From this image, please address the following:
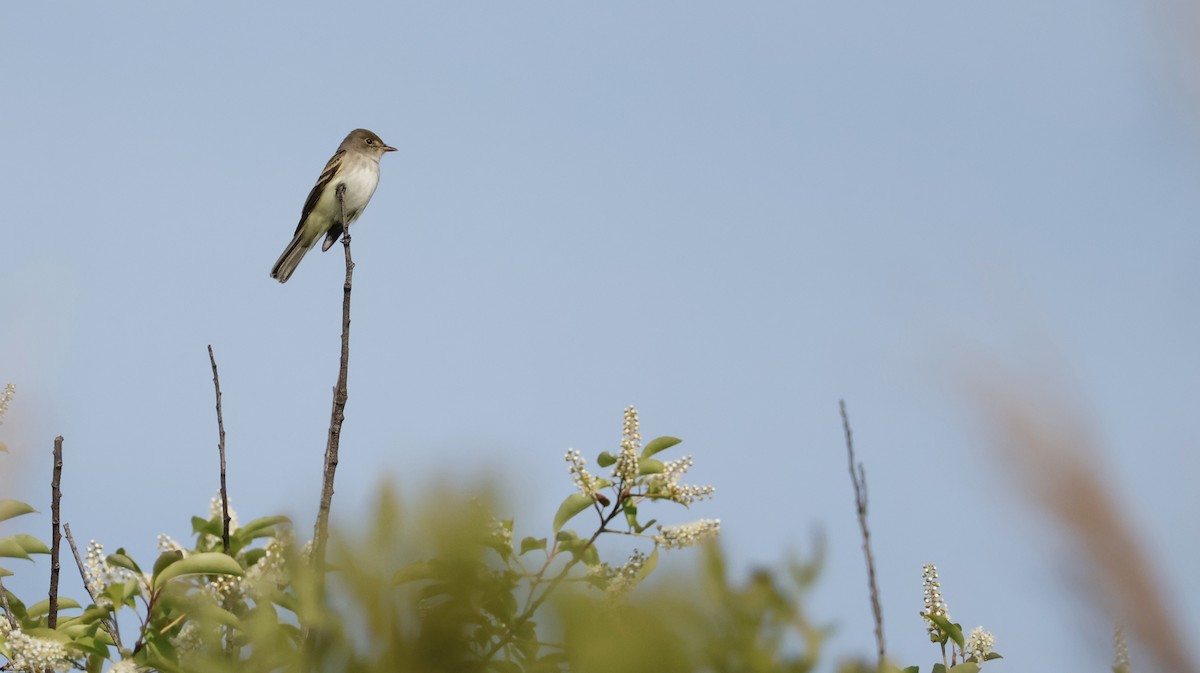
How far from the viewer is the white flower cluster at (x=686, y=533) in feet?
10.8

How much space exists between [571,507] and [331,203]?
38.5ft

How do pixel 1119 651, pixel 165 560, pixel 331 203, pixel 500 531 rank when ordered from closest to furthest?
pixel 1119 651 → pixel 500 531 → pixel 165 560 → pixel 331 203

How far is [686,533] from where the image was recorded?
338cm

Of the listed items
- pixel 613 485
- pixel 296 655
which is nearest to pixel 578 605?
pixel 296 655

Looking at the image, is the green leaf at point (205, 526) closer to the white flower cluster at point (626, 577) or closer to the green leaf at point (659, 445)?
the green leaf at point (659, 445)

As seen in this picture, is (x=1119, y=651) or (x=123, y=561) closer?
(x=1119, y=651)

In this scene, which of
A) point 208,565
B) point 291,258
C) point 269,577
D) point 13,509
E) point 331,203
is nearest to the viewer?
point 269,577

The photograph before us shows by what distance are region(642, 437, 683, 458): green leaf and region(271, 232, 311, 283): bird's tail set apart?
466 inches

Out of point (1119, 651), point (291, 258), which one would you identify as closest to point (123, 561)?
point (1119, 651)

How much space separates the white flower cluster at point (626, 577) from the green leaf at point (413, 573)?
1.12 feet

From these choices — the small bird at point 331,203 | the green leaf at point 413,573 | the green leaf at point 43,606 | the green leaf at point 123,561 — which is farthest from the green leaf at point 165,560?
the small bird at point 331,203

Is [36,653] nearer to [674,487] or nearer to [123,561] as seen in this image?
[123,561]

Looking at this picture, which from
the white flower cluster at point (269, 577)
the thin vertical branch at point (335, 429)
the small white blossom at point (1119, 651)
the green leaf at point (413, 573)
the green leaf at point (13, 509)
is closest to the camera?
the small white blossom at point (1119, 651)

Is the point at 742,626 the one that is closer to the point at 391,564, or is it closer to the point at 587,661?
the point at 587,661
